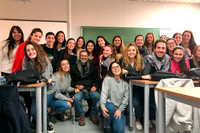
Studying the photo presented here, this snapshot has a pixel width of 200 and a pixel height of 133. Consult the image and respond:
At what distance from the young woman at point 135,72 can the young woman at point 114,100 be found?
14 centimetres

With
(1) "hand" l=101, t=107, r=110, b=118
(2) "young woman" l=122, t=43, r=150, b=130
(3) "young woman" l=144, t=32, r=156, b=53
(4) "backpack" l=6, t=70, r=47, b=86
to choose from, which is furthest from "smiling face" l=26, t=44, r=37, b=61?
(3) "young woman" l=144, t=32, r=156, b=53

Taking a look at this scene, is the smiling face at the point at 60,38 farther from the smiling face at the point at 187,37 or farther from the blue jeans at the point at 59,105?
the smiling face at the point at 187,37

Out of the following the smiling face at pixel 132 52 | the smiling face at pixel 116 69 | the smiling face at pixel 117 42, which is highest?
the smiling face at pixel 117 42

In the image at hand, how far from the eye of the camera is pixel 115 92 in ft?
6.82

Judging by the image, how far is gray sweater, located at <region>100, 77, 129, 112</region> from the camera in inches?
80.6

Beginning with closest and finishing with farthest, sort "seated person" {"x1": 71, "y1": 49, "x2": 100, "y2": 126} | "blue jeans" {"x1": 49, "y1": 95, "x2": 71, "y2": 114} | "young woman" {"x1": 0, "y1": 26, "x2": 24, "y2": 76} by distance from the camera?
1. "blue jeans" {"x1": 49, "y1": 95, "x2": 71, "y2": 114}
2. "young woman" {"x1": 0, "y1": 26, "x2": 24, "y2": 76}
3. "seated person" {"x1": 71, "y1": 49, "x2": 100, "y2": 126}

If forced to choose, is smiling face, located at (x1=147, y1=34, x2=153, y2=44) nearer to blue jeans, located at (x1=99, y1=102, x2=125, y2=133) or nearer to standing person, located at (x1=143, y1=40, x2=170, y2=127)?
standing person, located at (x1=143, y1=40, x2=170, y2=127)

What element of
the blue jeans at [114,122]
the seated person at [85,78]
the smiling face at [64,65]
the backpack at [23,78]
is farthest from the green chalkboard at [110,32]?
the backpack at [23,78]

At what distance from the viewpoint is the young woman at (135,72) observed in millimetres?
2158

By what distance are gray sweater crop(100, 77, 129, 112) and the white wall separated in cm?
248

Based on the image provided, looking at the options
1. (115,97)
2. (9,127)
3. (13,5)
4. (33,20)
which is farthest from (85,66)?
(13,5)

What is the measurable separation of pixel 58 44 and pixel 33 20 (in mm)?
1723

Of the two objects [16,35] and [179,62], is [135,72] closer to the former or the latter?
[179,62]

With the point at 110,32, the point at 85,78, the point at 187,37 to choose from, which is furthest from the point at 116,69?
the point at 110,32
